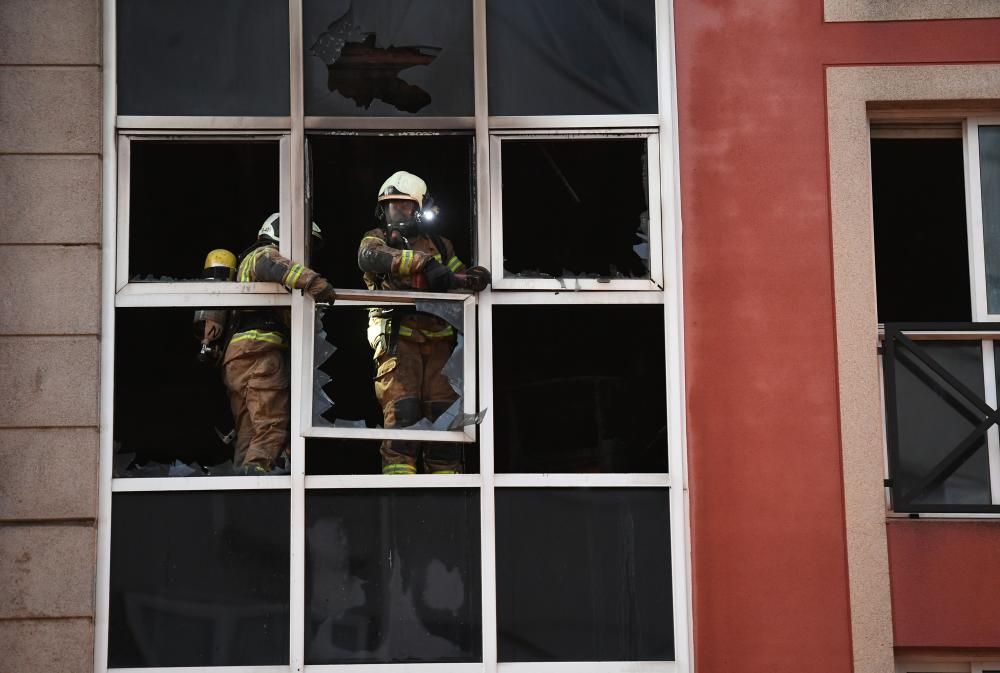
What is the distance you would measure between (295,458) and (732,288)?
8.63ft

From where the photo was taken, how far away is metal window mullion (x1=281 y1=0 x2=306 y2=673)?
7.46 metres

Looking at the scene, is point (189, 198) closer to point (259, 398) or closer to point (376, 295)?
point (259, 398)

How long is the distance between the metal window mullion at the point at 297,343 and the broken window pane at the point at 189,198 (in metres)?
0.24

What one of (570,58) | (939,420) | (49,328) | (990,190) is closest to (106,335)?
(49,328)

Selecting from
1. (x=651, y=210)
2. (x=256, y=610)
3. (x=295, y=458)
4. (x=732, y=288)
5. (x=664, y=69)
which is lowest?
(x=256, y=610)

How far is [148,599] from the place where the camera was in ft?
24.6

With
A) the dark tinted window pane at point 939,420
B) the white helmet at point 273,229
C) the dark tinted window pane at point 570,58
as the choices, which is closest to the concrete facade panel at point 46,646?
the white helmet at point 273,229

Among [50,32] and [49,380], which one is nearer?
[49,380]

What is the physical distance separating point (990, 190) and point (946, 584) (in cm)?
233

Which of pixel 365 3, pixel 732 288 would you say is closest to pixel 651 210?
pixel 732 288

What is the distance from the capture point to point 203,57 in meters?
8.01

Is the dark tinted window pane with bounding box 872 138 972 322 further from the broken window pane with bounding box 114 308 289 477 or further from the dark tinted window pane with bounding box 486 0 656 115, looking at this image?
the broken window pane with bounding box 114 308 289 477

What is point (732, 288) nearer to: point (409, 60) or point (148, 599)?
point (409, 60)

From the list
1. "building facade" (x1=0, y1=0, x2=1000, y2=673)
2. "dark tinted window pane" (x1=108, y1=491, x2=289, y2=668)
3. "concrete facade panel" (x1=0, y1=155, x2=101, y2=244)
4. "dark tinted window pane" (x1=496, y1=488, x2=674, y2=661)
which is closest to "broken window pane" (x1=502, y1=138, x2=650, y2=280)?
"building facade" (x1=0, y1=0, x2=1000, y2=673)
